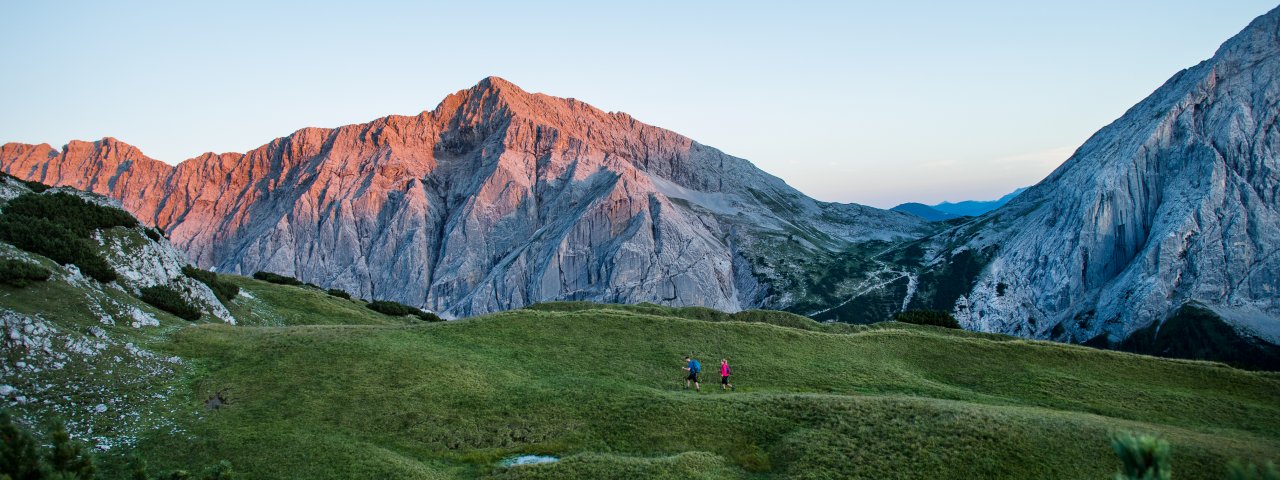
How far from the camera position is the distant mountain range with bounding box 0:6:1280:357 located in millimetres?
120562

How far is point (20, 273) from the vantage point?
32.5 m

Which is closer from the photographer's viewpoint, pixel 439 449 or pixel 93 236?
pixel 439 449

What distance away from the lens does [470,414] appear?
2981 cm

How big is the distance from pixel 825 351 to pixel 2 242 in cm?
4673

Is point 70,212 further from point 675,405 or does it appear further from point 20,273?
point 675,405

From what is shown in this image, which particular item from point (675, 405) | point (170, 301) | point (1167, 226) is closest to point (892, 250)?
point (1167, 226)

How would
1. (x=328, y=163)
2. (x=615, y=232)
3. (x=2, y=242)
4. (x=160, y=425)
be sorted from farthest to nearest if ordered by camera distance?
(x=328, y=163) → (x=615, y=232) → (x=2, y=242) → (x=160, y=425)

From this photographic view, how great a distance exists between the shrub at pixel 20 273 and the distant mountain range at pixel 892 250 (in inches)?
4997

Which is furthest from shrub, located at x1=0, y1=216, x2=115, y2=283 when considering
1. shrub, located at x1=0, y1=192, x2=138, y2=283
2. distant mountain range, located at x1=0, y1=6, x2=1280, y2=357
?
distant mountain range, located at x1=0, y1=6, x2=1280, y2=357

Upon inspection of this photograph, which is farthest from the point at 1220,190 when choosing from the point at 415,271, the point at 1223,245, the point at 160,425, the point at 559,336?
the point at 415,271

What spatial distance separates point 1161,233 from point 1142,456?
143727 mm

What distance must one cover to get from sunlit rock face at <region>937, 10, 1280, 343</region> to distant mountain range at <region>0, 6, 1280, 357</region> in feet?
1.06

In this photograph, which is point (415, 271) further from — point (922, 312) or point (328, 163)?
point (922, 312)

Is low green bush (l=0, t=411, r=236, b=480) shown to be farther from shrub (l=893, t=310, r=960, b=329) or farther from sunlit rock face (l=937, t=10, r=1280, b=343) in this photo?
sunlit rock face (l=937, t=10, r=1280, b=343)
